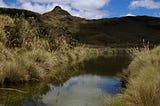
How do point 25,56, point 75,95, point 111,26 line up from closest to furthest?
1. point 75,95
2. point 25,56
3. point 111,26

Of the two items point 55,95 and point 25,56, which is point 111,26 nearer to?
point 25,56

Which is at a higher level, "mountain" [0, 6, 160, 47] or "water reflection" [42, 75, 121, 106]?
"mountain" [0, 6, 160, 47]

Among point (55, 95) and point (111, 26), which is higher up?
point (111, 26)

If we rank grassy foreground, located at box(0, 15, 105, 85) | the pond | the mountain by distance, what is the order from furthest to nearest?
the mountain
grassy foreground, located at box(0, 15, 105, 85)
the pond

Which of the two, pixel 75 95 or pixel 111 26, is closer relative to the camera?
pixel 75 95

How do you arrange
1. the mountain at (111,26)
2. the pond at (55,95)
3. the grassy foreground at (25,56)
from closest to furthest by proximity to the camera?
the pond at (55,95)
the grassy foreground at (25,56)
the mountain at (111,26)

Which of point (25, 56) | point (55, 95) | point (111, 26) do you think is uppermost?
point (111, 26)

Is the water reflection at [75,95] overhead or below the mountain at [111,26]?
below

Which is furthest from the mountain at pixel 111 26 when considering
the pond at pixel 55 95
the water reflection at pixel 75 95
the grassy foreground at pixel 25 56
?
the pond at pixel 55 95

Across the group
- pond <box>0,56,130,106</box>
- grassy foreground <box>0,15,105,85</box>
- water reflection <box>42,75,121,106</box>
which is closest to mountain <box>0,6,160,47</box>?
grassy foreground <box>0,15,105,85</box>

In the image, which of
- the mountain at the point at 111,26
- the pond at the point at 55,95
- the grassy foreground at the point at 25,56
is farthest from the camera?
the mountain at the point at 111,26

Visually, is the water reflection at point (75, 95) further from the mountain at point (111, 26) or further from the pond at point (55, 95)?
the mountain at point (111, 26)

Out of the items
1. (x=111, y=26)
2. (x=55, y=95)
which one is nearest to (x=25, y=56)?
(x=55, y=95)

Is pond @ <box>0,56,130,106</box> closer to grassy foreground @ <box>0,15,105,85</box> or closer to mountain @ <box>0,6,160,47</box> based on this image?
grassy foreground @ <box>0,15,105,85</box>
